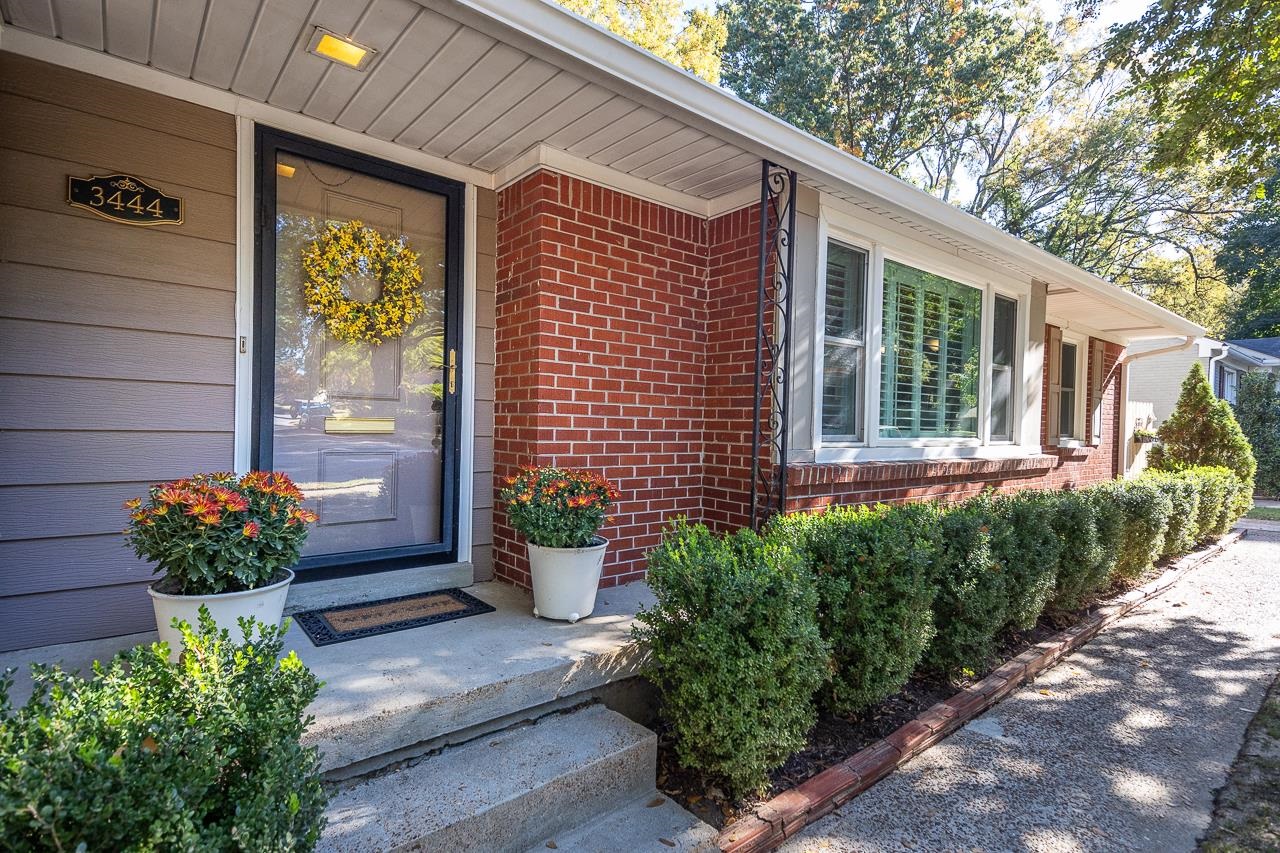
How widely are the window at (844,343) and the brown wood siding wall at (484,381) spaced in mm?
2043

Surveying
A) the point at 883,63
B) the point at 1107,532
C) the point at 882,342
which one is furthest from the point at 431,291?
the point at 883,63

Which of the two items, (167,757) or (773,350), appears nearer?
(167,757)

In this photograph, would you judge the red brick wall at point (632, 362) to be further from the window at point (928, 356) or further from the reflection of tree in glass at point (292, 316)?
the reflection of tree in glass at point (292, 316)

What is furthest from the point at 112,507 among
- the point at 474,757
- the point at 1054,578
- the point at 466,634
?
the point at 1054,578

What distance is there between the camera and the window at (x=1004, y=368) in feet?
17.8

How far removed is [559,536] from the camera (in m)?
2.74

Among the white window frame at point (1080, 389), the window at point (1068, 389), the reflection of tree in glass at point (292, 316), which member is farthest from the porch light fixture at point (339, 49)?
the white window frame at point (1080, 389)

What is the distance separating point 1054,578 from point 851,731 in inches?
72.1

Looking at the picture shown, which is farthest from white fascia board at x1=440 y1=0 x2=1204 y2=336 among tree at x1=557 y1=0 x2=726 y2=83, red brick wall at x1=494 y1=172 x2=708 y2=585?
tree at x1=557 y1=0 x2=726 y2=83

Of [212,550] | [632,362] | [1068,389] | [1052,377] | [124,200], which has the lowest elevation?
[212,550]

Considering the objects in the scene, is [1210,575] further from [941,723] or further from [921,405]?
[941,723]

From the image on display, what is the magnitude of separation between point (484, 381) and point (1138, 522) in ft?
15.8

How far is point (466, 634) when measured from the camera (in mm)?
2555

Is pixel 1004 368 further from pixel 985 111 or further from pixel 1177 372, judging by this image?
pixel 1177 372
